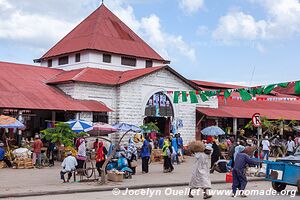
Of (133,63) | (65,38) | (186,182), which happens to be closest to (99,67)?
Result: (133,63)

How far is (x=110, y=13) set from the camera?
3953 centimetres

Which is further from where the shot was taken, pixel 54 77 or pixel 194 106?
pixel 194 106

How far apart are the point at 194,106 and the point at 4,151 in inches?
609

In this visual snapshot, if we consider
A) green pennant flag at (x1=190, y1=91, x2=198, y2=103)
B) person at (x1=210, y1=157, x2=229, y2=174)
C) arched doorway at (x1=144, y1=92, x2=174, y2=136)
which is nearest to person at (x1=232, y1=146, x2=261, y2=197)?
person at (x1=210, y1=157, x2=229, y2=174)

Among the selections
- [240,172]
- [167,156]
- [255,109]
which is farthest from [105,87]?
[240,172]

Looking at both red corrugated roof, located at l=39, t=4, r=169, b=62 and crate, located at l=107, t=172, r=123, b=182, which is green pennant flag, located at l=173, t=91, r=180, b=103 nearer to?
red corrugated roof, located at l=39, t=4, r=169, b=62

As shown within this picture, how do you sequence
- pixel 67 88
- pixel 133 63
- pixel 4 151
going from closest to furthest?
pixel 4 151 → pixel 67 88 → pixel 133 63

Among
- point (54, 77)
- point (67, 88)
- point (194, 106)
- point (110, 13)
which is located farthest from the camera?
point (110, 13)

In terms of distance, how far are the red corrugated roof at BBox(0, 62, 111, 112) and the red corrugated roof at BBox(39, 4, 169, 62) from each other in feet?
15.1

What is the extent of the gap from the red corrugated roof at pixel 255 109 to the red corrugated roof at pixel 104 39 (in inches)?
261

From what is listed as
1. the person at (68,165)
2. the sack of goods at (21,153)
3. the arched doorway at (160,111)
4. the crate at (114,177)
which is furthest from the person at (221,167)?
the arched doorway at (160,111)

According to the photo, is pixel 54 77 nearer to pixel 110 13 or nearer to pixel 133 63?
pixel 133 63

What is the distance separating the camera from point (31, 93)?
87.2 ft

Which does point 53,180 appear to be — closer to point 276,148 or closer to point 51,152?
point 51,152
